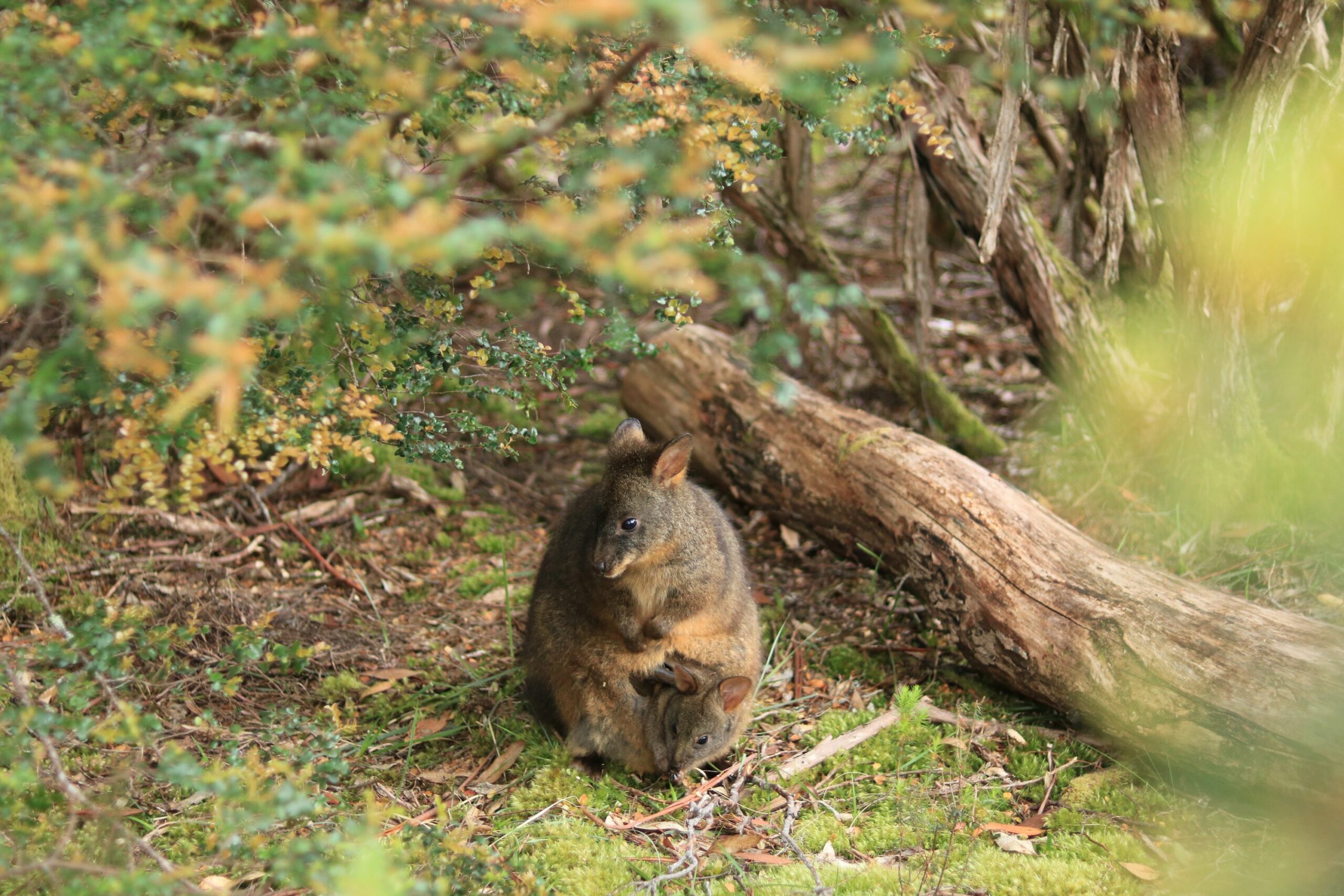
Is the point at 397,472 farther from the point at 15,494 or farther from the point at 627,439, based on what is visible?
the point at 627,439

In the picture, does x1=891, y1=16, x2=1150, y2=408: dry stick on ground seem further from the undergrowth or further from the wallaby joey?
the wallaby joey

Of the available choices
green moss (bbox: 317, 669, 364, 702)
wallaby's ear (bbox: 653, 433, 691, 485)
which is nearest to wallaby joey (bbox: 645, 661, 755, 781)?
wallaby's ear (bbox: 653, 433, 691, 485)

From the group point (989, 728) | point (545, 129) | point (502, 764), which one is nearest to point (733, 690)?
point (502, 764)

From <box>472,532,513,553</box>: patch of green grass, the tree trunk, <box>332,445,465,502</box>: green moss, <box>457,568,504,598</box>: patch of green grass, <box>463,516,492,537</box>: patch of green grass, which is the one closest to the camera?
<box>457,568,504,598</box>: patch of green grass

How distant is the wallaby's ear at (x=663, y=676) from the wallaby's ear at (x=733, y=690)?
0.83 ft

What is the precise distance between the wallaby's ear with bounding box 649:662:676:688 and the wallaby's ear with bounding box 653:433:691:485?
0.80m

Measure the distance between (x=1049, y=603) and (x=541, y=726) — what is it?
224 cm

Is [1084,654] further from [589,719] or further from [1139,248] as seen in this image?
[1139,248]

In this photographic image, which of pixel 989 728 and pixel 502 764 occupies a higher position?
pixel 989 728

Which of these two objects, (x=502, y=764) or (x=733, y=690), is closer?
(x=733, y=690)

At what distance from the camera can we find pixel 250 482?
618 cm

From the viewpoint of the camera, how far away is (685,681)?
428 centimetres

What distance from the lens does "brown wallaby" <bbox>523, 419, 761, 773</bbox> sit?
167 inches

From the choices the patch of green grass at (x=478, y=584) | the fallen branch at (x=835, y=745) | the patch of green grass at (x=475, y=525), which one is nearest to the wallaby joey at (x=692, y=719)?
the fallen branch at (x=835, y=745)
